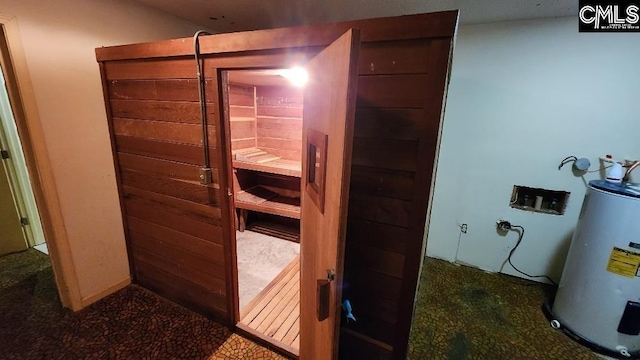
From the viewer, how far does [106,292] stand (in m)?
2.18

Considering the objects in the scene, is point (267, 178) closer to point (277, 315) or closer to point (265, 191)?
point (265, 191)

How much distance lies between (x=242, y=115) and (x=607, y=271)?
3591 mm

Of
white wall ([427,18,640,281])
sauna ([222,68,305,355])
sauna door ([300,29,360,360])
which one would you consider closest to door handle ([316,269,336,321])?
sauna door ([300,29,360,360])

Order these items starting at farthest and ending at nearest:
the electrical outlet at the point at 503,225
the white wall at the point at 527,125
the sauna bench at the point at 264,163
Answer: the sauna bench at the point at 264,163 < the electrical outlet at the point at 503,225 < the white wall at the point at 527,125

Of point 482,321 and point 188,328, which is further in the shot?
point 482,321

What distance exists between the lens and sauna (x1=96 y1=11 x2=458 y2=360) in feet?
3.08

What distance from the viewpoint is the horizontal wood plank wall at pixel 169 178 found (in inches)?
66.7

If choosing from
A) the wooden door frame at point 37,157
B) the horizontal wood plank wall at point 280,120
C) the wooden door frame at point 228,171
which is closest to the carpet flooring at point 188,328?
the wooden door frame at point 228,171

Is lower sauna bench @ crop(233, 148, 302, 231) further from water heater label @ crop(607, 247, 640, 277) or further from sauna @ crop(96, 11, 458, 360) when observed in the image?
water heater label @ crop(607, 247, 640, 277)

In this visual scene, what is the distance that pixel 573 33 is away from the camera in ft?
6.63

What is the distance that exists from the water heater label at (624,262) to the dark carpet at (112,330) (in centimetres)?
234

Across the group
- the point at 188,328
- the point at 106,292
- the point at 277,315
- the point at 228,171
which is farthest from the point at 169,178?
the point at 277,315

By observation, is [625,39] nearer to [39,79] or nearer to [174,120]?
[174,120]

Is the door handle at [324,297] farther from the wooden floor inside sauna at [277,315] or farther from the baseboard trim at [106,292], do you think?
Result: the baseboard trim at [106,292]
